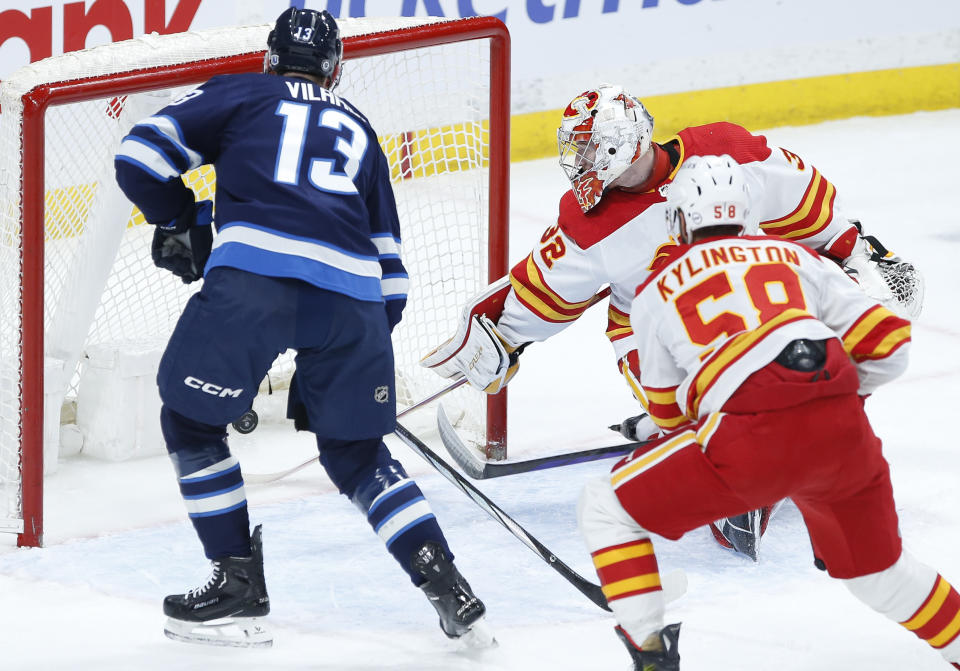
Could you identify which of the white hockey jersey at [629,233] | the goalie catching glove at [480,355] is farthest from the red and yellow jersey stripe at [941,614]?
the goalie catching glove at [480,355]

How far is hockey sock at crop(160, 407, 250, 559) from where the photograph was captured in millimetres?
2398

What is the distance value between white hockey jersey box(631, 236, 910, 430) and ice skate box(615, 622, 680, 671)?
0.34 metres

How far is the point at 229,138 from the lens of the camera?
236cm

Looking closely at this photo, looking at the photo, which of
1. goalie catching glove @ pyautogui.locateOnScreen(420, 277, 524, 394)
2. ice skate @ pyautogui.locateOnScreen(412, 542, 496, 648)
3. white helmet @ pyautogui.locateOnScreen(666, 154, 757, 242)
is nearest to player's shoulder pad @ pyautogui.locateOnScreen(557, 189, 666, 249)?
goalie catching glove @ pyautogui.locateOnScreen(420, 277, 524, 394)

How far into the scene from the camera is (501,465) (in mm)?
3322

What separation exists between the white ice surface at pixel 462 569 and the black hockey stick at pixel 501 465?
0.06m

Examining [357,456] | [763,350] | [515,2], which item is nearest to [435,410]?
[357,456]

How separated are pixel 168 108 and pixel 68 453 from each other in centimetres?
141

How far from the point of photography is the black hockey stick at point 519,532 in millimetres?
2666

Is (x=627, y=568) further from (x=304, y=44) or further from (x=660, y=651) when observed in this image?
(x=304, y=44)

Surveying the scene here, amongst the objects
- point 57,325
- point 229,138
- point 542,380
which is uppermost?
point 229,138

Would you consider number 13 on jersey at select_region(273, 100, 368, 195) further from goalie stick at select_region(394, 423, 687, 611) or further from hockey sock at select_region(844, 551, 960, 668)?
hockey sock at select_region(844, 551, 960, 668)

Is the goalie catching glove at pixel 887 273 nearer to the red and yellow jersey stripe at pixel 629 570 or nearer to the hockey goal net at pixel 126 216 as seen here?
the hockey goal net at pixel 126 216

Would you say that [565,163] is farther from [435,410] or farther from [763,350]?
[435,410]
